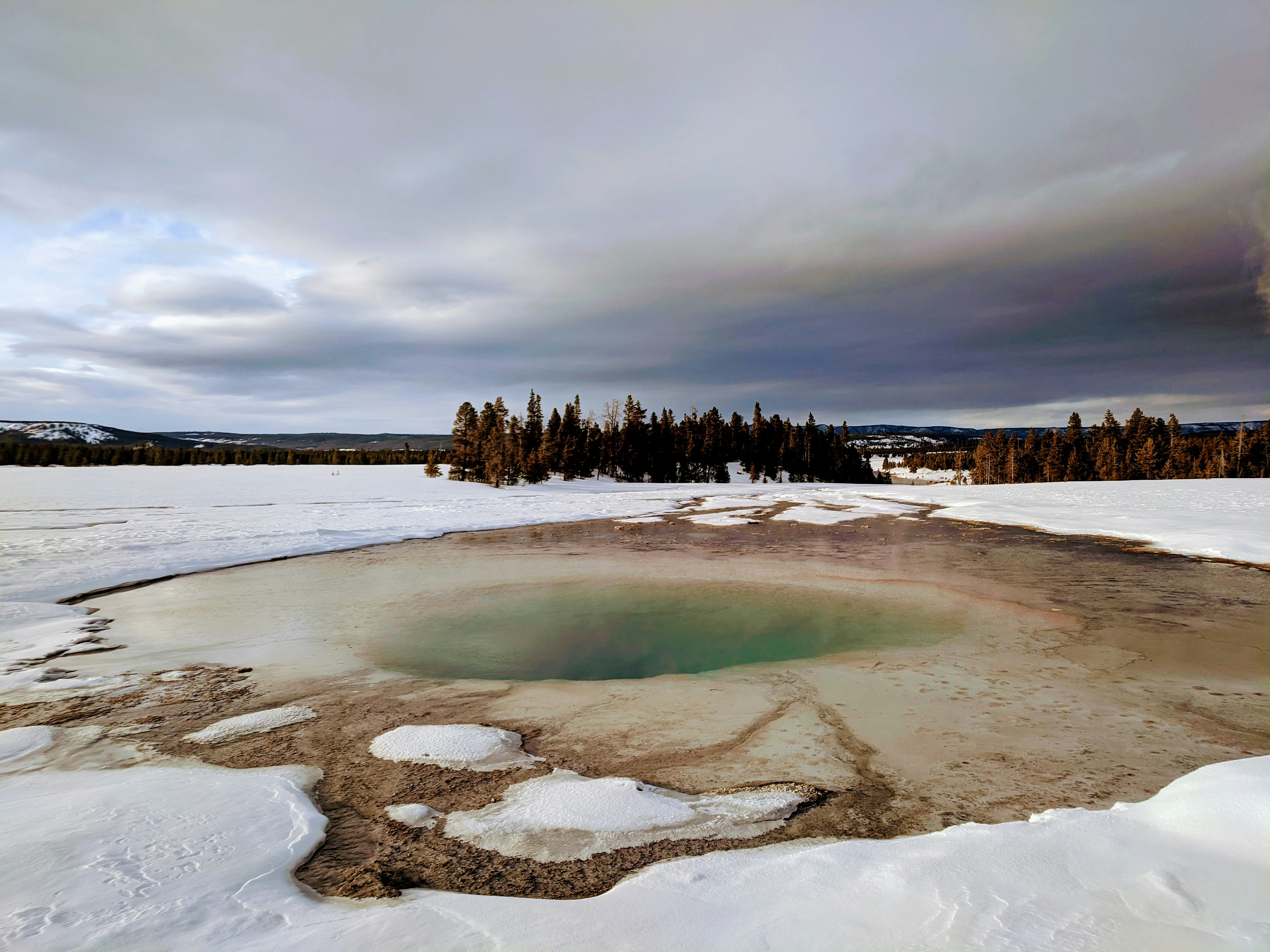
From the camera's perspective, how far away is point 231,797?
3900 mm

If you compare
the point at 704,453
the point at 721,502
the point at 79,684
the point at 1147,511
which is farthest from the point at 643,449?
the point at 79,684

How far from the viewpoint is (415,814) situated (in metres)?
3.79

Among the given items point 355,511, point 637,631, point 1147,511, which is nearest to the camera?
point 637,631

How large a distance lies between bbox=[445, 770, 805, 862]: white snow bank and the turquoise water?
8.86 ft

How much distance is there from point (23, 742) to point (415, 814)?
369cm

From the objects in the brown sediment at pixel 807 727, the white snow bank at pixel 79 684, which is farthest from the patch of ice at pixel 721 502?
the white snow bank at pixel 79 684

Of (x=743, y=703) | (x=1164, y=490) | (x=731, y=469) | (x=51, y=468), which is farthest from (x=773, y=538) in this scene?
(x=731, y=469)

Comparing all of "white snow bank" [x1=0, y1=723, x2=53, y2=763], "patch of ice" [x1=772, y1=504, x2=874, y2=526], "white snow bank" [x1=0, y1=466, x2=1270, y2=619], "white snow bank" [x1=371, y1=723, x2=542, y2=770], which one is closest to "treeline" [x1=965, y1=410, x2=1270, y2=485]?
"white snow bank" [x1=0, y1=466, x2=1270, y2=619]

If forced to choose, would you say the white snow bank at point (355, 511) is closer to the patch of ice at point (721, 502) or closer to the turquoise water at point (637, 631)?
the patch of ice at point (721, 502)

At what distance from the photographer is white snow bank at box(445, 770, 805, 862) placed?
3443 mm

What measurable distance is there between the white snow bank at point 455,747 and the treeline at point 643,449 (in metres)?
48.3

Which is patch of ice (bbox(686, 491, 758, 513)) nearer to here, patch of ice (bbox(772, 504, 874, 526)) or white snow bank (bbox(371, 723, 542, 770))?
patch of ice (bbox(772, 504, 874, 526))

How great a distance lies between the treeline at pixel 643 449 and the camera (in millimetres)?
55719

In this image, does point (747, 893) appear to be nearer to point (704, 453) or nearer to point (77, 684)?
point (77, 684)
